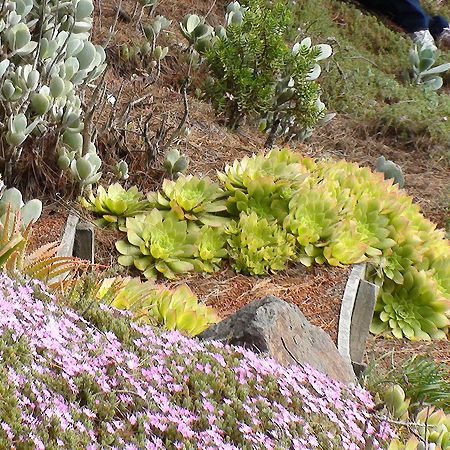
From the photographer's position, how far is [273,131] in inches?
230

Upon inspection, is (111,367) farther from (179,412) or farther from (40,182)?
(40,182)

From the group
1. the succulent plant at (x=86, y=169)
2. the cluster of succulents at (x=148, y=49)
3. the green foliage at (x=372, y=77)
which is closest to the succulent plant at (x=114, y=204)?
the succulent plant at (x=86, y=169)

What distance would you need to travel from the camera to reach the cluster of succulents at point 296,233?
4.01 metres

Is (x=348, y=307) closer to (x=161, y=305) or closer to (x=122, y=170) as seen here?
(x=161, y=305)

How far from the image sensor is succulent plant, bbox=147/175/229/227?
4.12 m

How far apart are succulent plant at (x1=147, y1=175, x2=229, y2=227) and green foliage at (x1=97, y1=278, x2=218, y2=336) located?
2.36ft

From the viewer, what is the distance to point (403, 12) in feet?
34.3

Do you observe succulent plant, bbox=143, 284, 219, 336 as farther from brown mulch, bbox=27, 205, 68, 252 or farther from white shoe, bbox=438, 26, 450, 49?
white shoe, bbox=438, 26, 450, 49

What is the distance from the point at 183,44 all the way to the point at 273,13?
4.57ft

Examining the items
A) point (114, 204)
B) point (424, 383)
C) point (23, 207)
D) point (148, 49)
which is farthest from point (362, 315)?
point (148, 49)

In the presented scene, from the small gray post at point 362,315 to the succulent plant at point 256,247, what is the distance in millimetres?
412

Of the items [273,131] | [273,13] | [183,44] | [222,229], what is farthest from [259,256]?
[183,44]

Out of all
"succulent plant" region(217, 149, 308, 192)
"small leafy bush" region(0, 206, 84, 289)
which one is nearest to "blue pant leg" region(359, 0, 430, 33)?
"succulent plant" region(217, 149, 308, 192)

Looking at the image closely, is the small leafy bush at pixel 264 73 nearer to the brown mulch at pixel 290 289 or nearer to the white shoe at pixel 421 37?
the brown mulch at pixel 290 289
